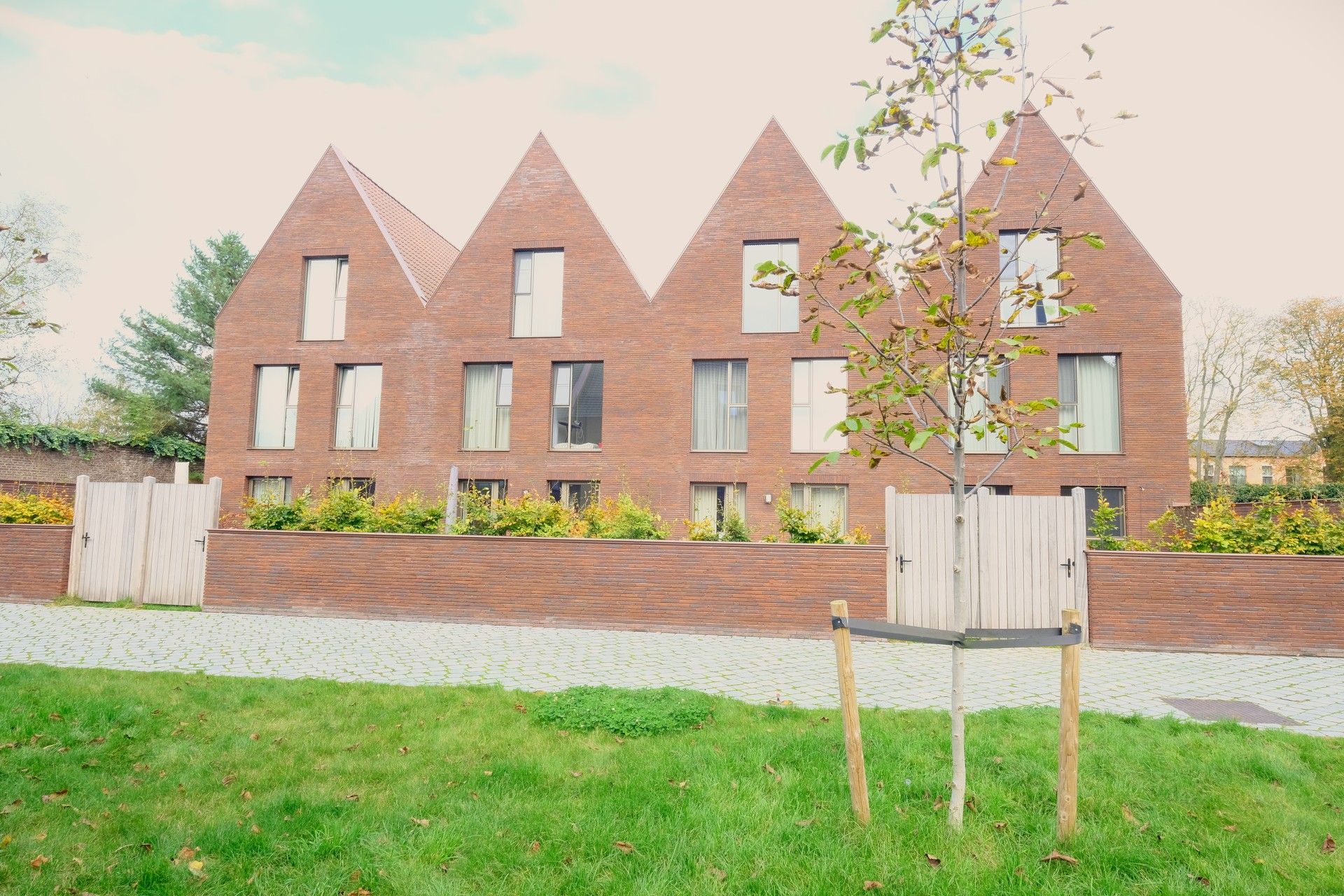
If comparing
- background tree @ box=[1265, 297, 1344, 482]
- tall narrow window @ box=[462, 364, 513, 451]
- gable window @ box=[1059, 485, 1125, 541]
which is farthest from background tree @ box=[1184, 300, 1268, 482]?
tall narrow window @ box=[462, 364, 513, 451]

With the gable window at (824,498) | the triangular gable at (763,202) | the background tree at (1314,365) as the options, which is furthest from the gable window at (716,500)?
the background tree at (1314,365)

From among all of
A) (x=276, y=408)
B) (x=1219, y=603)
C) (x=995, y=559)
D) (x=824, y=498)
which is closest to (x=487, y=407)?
(x=276, y=408)

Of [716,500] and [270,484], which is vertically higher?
[270,484]

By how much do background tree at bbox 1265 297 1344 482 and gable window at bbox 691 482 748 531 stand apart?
26.5 meters

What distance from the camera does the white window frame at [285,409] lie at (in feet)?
69.5

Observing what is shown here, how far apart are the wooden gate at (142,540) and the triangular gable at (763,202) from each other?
11.3 meters

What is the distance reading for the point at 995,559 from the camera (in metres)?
10.9

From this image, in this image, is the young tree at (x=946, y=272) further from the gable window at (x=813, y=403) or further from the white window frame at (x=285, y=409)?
the white window frame at (x=285, y=409)

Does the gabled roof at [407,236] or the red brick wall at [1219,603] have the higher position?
the gabled roof at [407,236]

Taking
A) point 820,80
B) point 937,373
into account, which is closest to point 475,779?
point 937,373

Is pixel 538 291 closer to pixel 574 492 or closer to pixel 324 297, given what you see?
pixel 574 492

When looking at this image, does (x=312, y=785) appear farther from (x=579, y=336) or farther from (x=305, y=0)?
(x=579, y=336)

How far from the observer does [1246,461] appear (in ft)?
211

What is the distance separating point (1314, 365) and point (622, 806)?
3993cm
